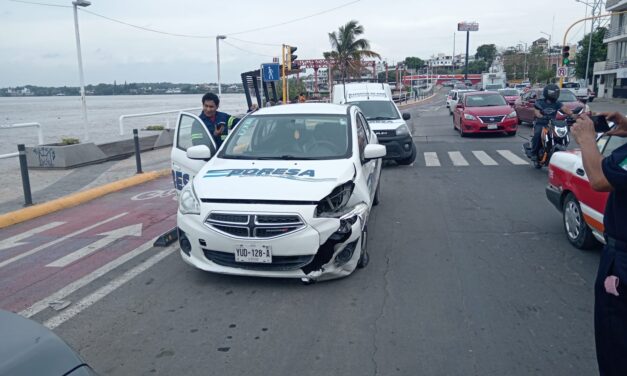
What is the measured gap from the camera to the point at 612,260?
2.71 m

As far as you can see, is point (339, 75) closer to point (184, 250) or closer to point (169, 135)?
point (169, 135)

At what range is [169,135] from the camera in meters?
18.8

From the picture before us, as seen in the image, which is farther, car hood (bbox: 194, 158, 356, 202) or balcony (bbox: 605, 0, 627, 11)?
balcony (bbox: 605, 0, 627, 11)

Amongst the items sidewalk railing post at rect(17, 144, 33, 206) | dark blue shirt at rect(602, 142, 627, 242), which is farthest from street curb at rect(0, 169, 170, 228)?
dark blue shirt at rect(602, 142, 627, 242)

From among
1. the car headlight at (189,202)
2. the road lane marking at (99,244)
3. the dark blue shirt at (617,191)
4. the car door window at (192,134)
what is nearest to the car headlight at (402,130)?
the car door window at (192,134)

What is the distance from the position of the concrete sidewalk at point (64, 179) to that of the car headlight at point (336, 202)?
6.30 m

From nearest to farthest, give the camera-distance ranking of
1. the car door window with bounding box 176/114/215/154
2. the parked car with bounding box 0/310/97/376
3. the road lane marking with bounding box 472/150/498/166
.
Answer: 1. the parked car with bounding box 0/310/97/376
2. the car door window with bounding box 176/114/215/154
3. the road lane marking with bounding box 472/150/498/166

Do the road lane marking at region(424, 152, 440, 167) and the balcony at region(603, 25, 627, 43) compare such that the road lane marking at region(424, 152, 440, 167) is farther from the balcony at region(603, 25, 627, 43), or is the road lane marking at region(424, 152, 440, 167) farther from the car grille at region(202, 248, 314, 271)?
the balcony at region(603, 25, 627, 43)

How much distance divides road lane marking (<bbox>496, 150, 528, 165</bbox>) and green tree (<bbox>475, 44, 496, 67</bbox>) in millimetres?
154660

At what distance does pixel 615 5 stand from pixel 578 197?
59.6 m

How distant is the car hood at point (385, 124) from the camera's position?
13185 millimetres

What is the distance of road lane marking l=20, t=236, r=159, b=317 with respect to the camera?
5031 millimetres

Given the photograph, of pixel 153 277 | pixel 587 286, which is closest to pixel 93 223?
pixel 153 277

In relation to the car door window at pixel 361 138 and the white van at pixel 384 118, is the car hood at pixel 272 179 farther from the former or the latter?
the white van at pixel 384 118
